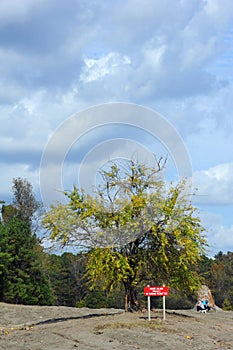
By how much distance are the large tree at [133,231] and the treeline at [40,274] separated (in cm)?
341

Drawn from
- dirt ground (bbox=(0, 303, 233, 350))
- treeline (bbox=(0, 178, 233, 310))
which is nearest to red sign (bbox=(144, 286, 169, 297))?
dirt ground (bbox=(0, 303, 233, 350))

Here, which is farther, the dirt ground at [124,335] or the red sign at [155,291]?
the red sign at [155,291]

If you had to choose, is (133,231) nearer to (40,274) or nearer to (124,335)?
→ (124,335)

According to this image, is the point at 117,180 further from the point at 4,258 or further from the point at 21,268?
the point at 21,268

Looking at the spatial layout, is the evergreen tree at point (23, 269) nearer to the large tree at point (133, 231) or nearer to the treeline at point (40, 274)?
the treeline at point (40, 274)

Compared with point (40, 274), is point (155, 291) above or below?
below

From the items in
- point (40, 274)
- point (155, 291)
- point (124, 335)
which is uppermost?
point (40, 274)

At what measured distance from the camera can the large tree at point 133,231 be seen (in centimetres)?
2069

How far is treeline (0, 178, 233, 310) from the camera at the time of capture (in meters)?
48.3

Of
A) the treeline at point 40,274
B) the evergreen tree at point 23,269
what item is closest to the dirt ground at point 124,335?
the treeline at point 40,274

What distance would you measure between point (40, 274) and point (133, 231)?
32850 millimetres

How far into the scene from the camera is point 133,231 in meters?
20.6

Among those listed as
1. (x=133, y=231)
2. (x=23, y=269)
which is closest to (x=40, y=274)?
(x=23, y=269)

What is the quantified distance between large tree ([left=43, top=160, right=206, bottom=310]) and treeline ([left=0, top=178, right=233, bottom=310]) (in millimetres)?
3409
